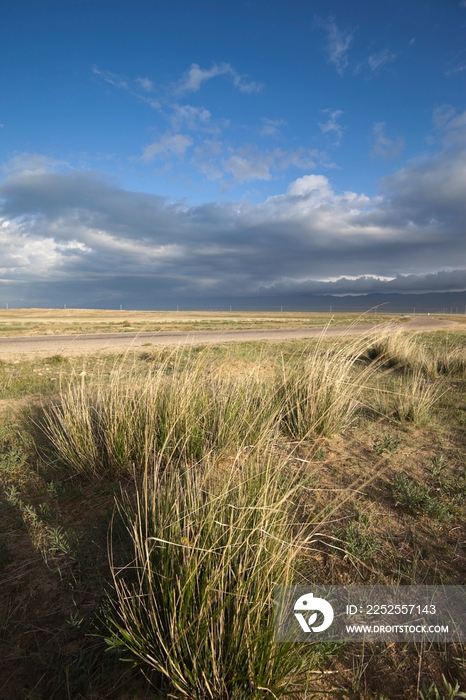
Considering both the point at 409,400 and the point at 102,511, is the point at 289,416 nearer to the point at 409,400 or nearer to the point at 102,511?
the point at 409,400

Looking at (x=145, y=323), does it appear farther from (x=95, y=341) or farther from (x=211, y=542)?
(x=211, y=542)

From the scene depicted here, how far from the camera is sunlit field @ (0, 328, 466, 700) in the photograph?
1.67 metres

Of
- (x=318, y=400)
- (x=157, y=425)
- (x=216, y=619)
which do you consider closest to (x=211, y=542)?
(x=216, y=619)

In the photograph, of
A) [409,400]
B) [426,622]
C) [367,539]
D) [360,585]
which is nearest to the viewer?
[426,622]

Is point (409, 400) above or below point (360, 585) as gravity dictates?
above

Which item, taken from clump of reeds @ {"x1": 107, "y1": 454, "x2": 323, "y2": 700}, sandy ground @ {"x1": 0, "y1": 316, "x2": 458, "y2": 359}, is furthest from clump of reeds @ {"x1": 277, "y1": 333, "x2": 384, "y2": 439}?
sandy ground @ {"x1": 0, "y1": 316, "x2": 458, "y2": 359}

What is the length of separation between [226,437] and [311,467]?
0.90 metres

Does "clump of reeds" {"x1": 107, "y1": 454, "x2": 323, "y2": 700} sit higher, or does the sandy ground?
the sandy ground

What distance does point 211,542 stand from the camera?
1865 mm

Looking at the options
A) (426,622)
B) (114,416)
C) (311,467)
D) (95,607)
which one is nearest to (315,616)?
(426,622)

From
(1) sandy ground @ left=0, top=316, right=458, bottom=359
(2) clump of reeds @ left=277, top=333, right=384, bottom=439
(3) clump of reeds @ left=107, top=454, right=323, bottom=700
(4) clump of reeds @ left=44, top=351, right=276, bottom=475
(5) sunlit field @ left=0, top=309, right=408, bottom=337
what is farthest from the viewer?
(5) sunlit field @ left=0, top=309, right=408, bottom=337

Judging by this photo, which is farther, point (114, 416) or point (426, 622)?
point (114, 416)

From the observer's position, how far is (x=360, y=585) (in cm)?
221

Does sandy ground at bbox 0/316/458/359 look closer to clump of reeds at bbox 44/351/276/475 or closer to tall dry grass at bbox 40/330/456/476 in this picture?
tall dry grass at bbox 40/330/456/476
